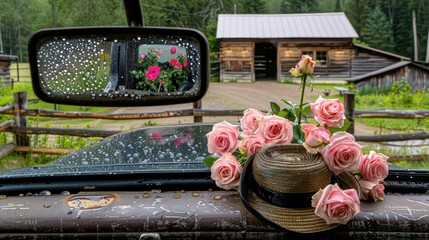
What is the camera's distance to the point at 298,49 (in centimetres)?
318

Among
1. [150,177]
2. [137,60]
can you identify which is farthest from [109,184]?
[137,60]

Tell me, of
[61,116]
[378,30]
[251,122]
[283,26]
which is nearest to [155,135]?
[251,122]

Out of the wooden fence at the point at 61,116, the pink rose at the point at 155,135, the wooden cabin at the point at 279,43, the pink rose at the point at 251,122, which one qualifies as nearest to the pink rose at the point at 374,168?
the pink rose at the point at 251,122

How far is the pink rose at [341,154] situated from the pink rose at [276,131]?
0.08m

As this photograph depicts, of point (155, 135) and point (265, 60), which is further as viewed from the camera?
point (265, 60)

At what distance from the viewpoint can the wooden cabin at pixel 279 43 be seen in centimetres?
306

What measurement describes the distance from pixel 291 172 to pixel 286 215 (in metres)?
0.07

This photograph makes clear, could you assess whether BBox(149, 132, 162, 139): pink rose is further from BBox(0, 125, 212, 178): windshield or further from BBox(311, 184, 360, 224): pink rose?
BBox(311, 184, 360, 224): pink rose

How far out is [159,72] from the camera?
1017mm

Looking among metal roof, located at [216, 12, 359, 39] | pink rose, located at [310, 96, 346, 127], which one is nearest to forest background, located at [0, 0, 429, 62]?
metal roof, located at [216, 12, 359, 39]

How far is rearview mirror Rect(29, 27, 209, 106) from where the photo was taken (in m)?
0.99

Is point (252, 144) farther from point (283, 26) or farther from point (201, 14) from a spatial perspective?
point (283, 26)

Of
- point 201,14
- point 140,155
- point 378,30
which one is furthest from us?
point 378,30

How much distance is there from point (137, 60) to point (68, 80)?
0.21m
